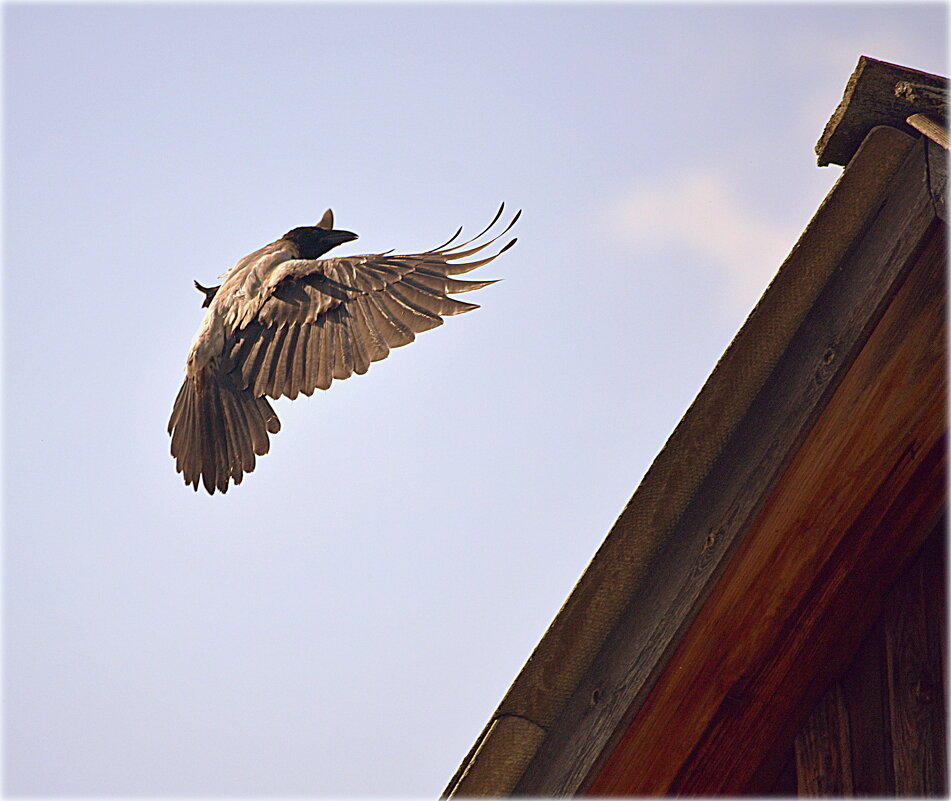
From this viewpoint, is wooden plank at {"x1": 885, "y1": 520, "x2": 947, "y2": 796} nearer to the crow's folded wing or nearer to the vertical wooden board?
A: the vertical wooden board

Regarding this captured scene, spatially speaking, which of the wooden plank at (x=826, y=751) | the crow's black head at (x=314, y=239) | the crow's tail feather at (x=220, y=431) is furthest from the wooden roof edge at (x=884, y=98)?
the crow's black head at (x=314, y=239)

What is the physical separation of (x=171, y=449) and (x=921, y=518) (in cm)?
334

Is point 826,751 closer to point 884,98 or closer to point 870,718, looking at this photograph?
point 870,718

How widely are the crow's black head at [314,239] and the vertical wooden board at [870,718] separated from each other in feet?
10.9

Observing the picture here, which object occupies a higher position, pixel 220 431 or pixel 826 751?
pixel 220 431

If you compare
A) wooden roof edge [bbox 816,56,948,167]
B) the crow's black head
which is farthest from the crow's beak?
wooden roof edge [bbox 816,56,948,167]

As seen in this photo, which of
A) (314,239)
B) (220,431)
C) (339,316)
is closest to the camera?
(339,316)

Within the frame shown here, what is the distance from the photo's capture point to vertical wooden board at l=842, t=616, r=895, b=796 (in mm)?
2100

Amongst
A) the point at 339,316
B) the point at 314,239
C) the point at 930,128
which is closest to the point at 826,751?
the point at 930,128

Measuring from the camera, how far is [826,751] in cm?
218

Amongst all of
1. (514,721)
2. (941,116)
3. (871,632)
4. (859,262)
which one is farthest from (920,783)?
(941,116)

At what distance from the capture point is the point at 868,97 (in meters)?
1.65

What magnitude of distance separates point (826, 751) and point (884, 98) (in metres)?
1.24

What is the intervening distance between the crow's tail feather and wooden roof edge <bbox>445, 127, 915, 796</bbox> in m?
2.73
